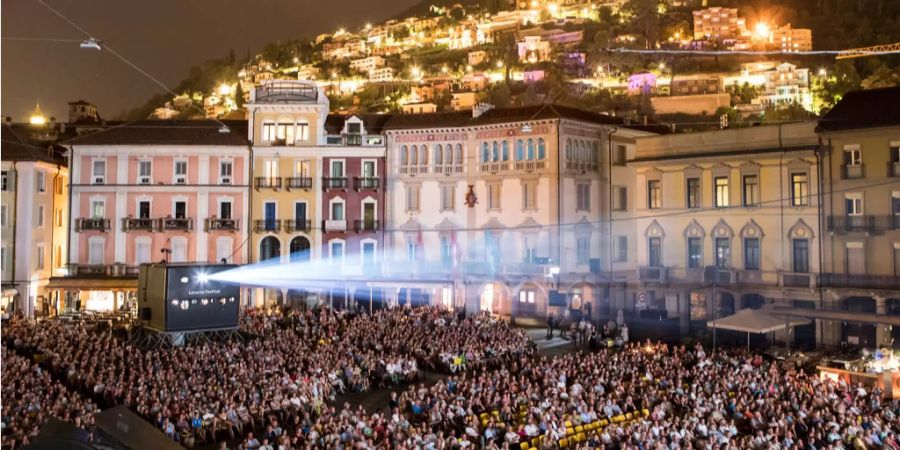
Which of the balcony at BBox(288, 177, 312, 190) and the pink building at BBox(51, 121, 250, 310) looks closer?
the pink building at BBox(51, 121, 250, 310)

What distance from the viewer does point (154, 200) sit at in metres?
47.7

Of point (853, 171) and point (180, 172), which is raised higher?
point (180, 172)

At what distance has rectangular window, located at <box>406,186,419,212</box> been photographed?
158 ft

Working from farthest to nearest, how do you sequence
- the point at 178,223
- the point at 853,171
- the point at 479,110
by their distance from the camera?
the point at 479,110 → the point at 178,223 → the point at 853,171

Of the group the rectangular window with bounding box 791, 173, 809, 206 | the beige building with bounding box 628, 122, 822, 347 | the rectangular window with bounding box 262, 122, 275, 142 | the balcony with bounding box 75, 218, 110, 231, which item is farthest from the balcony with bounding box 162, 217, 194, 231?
the rectangular window with bounding box 791, 173, 809, 206

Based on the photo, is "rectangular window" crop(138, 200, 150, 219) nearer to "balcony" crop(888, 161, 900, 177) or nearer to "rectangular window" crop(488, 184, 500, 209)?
"rectangular window" crop(488, 184, 500, 209)

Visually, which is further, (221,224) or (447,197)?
(221,224)

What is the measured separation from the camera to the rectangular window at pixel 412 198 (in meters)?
48.1

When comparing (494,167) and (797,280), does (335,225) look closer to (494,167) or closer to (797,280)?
(494,167)

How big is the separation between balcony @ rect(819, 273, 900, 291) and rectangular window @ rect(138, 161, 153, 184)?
37.9 m

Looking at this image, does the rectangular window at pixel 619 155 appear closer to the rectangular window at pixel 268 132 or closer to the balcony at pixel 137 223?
the rectangular window at pixel 268 132

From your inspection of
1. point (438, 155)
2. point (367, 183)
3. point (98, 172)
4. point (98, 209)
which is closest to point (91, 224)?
point (98, 209)

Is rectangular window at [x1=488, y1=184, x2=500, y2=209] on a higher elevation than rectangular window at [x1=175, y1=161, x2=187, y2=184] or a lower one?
lower

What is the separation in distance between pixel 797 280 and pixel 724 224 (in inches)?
185
